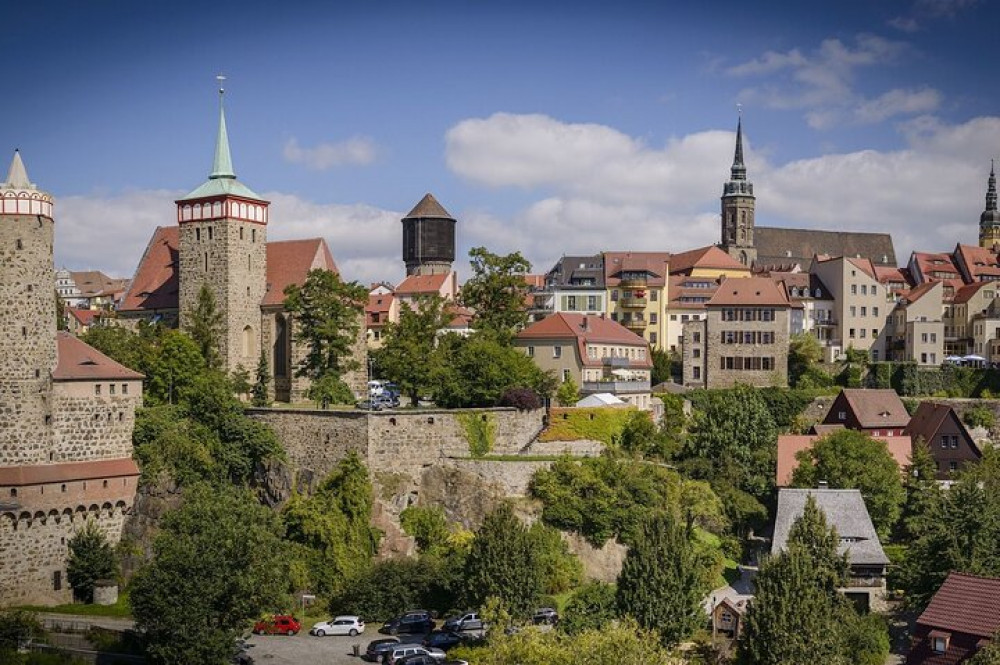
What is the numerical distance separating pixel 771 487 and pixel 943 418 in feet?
34.1

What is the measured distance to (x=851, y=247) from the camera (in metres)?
106

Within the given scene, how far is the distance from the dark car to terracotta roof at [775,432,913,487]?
70.6ft

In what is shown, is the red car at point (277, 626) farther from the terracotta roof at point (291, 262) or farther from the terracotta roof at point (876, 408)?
the terracotta roof at point (876, 408)

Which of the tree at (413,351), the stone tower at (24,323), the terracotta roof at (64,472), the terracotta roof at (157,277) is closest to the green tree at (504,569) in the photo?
the tree at (413,351)


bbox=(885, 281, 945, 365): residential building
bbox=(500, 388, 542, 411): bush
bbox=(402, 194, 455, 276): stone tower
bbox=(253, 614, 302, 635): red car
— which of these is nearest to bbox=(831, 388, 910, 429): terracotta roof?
bbox=(885, 281, 945, 365): residential building

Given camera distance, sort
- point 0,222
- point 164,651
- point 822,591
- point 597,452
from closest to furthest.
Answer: point 164,651 → point 822,591 → point 0,222 → point 597,452

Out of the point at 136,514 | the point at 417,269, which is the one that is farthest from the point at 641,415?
the point at 417,269

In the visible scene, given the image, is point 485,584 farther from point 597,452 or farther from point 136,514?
point 136,514

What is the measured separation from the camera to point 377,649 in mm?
41125

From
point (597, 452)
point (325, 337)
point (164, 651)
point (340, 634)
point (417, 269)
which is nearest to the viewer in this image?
point (164, 651)

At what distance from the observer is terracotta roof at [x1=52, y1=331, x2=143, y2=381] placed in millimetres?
52000

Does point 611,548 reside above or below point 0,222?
below

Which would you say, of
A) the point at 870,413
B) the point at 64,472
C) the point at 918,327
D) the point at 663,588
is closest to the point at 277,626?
the point at 64,472

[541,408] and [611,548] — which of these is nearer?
[611,548]
